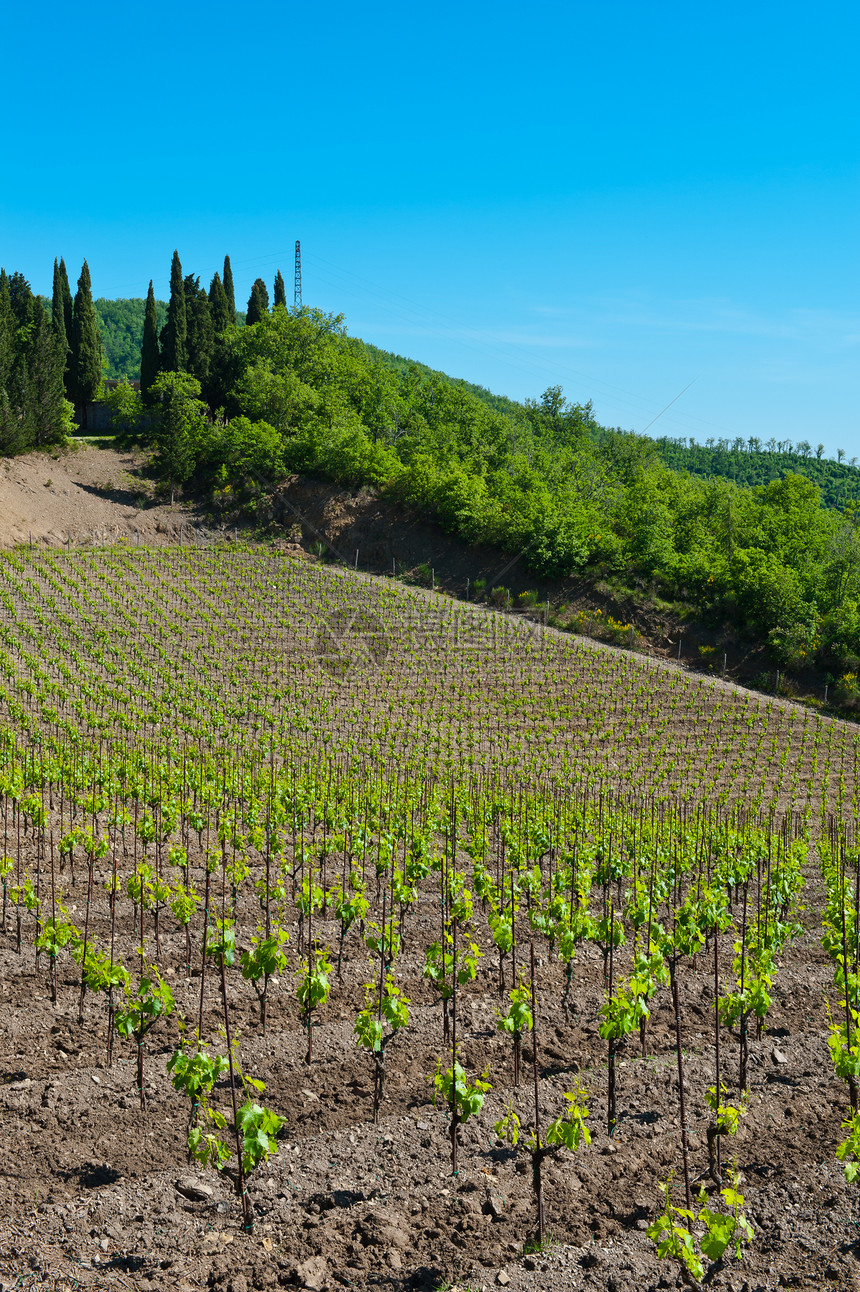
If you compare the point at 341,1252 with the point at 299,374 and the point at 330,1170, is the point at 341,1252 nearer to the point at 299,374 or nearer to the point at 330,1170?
the point at 330,1170

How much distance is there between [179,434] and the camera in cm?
4931

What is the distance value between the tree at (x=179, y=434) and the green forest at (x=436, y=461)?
0.10 meters

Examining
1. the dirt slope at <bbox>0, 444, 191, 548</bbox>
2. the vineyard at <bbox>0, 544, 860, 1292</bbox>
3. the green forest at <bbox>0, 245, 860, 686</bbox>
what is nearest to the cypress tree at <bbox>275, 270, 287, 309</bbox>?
the green forest at <bbox>0, 245, 860, 686</bbox>

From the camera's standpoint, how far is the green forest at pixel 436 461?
1487 inches

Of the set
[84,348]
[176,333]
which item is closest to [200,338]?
[176,333]

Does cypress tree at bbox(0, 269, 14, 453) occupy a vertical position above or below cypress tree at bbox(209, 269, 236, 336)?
below

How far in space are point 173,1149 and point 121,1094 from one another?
881mm

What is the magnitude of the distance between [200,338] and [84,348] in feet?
25.7

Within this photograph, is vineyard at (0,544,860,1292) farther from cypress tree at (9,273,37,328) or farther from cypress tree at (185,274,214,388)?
cypress tree at (9,273,37,328)

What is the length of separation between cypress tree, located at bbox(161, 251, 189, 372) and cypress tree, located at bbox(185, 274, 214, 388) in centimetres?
45

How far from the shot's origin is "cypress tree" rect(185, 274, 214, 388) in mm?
57094

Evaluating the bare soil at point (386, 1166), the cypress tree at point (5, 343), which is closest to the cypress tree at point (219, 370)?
the cypress tree at point (5, 343)

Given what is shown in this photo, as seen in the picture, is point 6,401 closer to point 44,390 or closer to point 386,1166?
point 44,390

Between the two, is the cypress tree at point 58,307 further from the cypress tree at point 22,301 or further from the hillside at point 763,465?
the hillside at point 763,465
